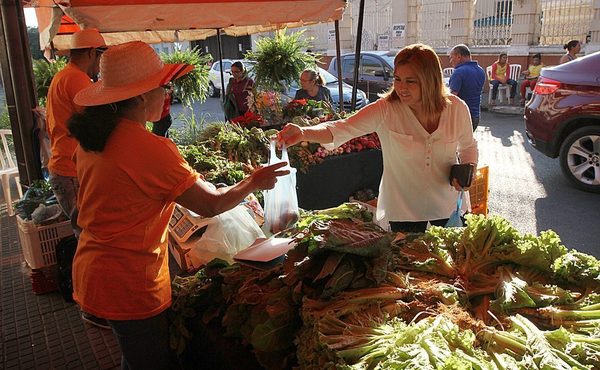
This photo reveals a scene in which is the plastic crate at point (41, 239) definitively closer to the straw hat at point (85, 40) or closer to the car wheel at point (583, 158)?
the straw hat at point (85, 40)

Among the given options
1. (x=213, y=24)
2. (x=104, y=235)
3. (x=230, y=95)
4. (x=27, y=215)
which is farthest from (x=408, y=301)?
(x=230, y=95)

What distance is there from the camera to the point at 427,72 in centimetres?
289

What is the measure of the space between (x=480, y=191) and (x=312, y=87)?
3.30 meters

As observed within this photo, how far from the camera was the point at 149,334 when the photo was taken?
7.10ft

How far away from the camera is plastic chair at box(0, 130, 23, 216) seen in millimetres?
6462

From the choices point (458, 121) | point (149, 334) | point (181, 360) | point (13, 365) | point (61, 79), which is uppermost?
point (61, 79)

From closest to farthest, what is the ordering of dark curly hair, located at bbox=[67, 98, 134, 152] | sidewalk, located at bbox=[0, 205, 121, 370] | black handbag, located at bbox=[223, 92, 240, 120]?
1. dark curly hair, located at bbox=[67, 98, 134, 152]
2. sidewalk, located at bbox=[0, 205, 121, 370]
3. black handbag, located at bbox=[223, 92, 240, 120]

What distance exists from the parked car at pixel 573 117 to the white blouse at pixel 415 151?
13.8 feet

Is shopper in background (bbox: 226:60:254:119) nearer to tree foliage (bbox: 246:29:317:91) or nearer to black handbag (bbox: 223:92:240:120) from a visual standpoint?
black handbag (bbox: 223:92:240:120)

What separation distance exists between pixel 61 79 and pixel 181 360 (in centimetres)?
234

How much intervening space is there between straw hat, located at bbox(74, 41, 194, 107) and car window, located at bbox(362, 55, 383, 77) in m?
12.5

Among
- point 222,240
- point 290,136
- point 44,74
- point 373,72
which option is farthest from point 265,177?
point 373,72

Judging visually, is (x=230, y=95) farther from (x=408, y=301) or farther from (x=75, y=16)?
(x=408, y=301)

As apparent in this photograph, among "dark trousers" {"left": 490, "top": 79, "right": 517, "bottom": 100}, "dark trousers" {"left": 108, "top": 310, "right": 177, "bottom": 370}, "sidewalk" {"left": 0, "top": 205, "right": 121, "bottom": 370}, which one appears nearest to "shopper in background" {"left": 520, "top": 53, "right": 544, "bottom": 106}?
"dark trousers" {"left": 490, "top": 79, "right": 517, "bottom": 100}
